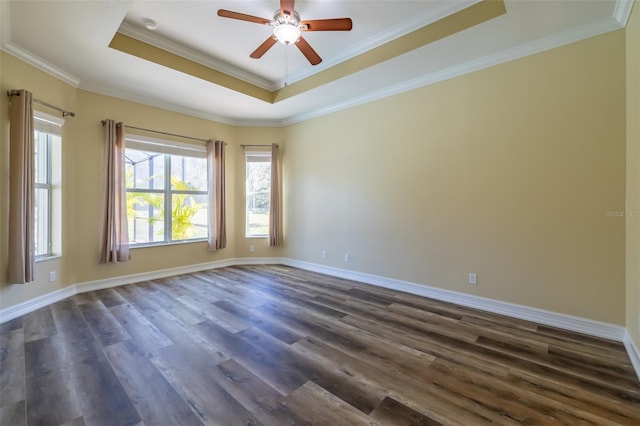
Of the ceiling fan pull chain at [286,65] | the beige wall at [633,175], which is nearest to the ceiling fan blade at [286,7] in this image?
the ceiling fan pull chain at [286,65]

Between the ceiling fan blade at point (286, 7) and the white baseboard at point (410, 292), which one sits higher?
the ceiling fan blade at point (286, 7)

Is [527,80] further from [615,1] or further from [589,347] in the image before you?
[589,347]

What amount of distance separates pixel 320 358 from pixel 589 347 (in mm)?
2375

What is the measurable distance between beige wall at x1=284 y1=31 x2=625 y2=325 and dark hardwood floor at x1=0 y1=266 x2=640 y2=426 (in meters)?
0.54

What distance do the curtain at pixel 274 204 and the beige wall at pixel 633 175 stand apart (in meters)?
4.76

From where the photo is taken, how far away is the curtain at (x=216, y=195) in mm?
5160

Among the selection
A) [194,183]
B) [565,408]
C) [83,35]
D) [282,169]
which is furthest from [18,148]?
[565,408]

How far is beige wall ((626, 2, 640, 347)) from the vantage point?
215 cm

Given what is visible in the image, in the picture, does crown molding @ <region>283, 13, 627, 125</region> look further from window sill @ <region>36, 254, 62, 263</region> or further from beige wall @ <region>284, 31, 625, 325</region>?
window sill @ <region>36, 254, 62, 263</region>

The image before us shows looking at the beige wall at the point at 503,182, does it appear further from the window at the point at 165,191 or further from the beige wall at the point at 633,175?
the window at the point at 165,191

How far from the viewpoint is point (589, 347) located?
2.41 metres

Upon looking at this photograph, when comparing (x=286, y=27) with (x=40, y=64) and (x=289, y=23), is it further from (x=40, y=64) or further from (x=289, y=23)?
(x=40, y=64)

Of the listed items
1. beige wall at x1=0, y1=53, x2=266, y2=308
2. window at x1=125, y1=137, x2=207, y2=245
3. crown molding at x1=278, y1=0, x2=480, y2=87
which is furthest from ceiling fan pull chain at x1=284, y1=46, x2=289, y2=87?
window at x1=125, y1=137, x2=207, y2=245

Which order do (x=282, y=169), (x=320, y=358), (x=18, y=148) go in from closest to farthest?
(x=320, y=358)
(x=18, y=148)
(x=282, y=169)
